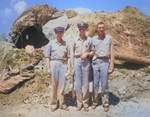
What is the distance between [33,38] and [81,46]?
26.8 feet

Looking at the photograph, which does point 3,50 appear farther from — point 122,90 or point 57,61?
point 122,90

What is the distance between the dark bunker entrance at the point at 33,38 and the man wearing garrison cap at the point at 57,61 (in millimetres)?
6748

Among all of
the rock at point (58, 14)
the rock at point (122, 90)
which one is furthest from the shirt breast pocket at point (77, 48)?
the rock at point (58, 14)

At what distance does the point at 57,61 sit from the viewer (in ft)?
13.0

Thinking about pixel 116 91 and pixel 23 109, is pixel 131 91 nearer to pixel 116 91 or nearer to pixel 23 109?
pixel 116 91

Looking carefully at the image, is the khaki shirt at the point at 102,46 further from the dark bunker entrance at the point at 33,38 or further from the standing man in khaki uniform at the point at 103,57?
the dark bunker entrance at the point at 33,38

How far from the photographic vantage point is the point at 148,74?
21.4 ft

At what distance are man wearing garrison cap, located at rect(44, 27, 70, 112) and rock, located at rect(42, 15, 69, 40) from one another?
434cm

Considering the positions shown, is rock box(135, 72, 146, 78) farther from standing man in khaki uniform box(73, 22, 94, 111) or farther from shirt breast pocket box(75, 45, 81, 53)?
shirt breast pocket box(75, 45, 81, 53)

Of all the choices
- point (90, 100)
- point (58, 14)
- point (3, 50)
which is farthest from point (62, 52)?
point (58, 14)

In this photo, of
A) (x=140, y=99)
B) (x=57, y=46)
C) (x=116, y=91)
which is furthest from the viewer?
(x=116, y=91)

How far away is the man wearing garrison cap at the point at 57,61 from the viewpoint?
3916mm

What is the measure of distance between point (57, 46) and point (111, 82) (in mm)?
3080

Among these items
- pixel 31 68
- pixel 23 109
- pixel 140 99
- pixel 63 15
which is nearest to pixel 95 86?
pixel 140 99
